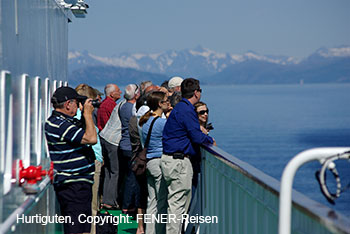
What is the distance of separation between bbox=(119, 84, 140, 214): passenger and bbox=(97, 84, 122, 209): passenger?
139 millimetres

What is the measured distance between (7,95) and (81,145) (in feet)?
4.74

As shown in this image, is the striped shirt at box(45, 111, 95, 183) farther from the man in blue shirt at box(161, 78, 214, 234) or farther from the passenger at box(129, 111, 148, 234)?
the passenger at box(129, 111, 148, 234)

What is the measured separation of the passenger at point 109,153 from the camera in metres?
9.59

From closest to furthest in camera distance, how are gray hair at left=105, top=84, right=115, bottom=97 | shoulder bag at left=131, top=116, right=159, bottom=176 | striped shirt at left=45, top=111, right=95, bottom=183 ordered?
1. striped shirt at left=45, top=111, right=95, bottom=183
2. shoulder bag at left=131, top=116, right=159, bottom=176
3. gray hair at left=105, top=84, right=115, bottom=97

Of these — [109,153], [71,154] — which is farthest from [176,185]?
[109,153]

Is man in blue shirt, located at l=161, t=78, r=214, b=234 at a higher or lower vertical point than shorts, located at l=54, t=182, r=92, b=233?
higher

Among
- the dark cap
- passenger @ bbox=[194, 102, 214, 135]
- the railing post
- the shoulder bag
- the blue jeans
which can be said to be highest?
the dark cap

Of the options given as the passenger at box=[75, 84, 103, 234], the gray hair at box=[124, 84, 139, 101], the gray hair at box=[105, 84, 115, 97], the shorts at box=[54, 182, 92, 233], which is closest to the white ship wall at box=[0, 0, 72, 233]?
the shorts at box=[54, 182, 92, 233]

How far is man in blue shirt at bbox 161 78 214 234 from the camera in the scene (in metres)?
6.34

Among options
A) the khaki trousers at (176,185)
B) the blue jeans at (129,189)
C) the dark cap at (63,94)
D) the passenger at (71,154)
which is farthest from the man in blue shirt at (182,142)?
the blue jeans at (129,189)

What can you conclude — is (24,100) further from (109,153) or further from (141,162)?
(109,153)

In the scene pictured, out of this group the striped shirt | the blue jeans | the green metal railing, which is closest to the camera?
the green metal railing

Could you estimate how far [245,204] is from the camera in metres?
4.68

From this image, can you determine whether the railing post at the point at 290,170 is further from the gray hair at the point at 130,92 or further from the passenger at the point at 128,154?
the gray hair at the point at 130,92
